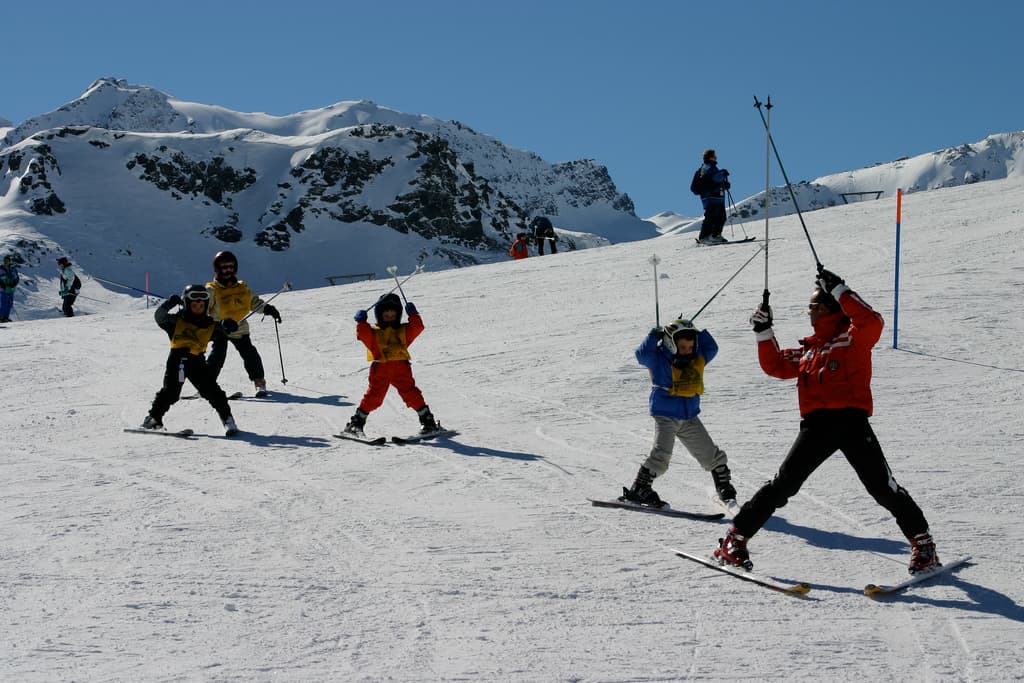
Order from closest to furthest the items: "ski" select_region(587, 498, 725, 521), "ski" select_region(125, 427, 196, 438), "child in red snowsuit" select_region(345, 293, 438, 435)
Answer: "ski" select_region(587, 498, 725, 521) < "child in red snowsuit" select_region(345, 293, 438, 435) < "ski" select_region(125, 427, 196, 438)

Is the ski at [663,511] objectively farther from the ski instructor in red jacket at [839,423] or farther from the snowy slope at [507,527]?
the ski instructor in red jacket at [839,423]

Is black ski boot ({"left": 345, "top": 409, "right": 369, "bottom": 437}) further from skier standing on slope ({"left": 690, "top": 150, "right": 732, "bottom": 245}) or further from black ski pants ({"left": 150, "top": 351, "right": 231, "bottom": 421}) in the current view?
skier standing on slope ({"left": 690, "top": 150, "right": 732, "bottom": 245})

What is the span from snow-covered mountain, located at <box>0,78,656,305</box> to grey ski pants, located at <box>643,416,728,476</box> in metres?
77.4

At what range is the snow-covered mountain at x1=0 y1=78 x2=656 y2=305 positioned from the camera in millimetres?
87812

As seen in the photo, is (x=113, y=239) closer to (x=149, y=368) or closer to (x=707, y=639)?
(x=149, y=368)

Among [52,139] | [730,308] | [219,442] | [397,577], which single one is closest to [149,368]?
[219,442]

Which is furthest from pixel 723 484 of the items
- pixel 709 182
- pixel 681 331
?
pixel 709 182

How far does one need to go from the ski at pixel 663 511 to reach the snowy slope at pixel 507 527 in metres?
0.13

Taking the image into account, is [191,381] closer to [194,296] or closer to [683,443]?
[194,296]

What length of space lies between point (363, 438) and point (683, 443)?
3.30 meters

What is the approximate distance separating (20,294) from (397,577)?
226 feet

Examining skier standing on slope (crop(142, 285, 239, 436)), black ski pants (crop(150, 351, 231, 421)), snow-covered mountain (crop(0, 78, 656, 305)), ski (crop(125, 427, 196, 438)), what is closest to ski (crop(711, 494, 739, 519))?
skier standing on slope (crop(142, 285, 239, 436))

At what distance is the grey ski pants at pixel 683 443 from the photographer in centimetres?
626

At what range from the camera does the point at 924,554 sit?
4.95 meters
